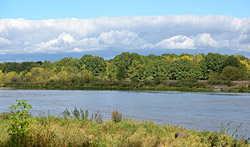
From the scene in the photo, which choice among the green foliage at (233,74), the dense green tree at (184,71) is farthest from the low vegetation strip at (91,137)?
the dense green tree at (184,71)

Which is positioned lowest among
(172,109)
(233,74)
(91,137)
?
(172,109)

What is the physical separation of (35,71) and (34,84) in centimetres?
1921

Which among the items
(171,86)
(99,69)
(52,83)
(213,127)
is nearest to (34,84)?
(52,83)

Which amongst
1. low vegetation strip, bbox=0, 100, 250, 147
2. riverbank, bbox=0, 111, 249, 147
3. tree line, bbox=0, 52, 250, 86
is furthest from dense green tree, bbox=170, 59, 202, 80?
low vegetation strip, bbox=0, 100, 250, 147

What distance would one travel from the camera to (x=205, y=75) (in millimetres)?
84000

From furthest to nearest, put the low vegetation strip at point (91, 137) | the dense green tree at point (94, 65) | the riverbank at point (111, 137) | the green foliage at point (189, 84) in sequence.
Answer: the dense green tree at point (94, 65) → the green foliage at point (189, 84) → the riverbank at point (111, 137) → the low vegetation strip at point (91, 137)

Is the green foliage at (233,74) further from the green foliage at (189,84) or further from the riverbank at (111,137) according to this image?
the riverbank at (111,137)

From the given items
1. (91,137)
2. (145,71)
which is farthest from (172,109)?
(145,71)

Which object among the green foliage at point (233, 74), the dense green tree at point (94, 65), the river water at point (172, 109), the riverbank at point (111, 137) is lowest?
the river water at point (172, 109)

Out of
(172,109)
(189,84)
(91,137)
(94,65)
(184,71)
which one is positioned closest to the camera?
Answer: (91,137)

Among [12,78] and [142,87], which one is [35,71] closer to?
[12,78]

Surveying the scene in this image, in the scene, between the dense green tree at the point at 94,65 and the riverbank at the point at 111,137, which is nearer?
the riverbank at the point at 111,137

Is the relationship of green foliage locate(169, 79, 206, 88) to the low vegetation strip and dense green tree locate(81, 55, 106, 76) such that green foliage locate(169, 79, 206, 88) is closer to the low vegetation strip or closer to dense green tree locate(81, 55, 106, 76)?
dense green tree locate(81, 55, 106, 76)

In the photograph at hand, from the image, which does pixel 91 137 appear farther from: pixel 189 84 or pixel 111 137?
pixel 189 84
